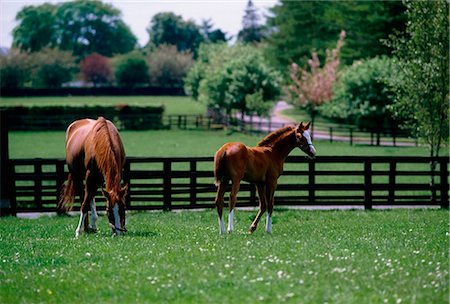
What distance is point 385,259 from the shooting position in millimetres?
9289

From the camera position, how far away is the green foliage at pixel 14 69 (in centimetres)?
9950

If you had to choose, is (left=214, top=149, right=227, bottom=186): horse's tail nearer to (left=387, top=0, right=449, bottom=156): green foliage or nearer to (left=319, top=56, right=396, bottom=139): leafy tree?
(left=387, top=0, right=449, bottom=156): green foliage

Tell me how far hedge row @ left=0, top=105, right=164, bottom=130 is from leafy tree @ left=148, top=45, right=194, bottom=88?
5957cm

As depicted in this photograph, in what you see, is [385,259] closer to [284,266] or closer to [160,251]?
[284,266]

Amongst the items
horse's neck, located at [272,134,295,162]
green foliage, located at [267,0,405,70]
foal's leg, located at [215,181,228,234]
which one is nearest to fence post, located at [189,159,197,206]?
horse's neck, located at [272,134,295,162]

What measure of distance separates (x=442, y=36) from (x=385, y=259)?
47.0ft

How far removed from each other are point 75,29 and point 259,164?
13294 centimetres

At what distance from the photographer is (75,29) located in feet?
460

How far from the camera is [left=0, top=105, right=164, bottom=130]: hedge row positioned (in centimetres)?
5919

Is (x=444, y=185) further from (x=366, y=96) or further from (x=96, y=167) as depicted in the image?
(x=366, y=96)

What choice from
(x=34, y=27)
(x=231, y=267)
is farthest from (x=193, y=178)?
(x=34, y=27)

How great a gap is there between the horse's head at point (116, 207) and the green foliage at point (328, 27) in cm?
5887

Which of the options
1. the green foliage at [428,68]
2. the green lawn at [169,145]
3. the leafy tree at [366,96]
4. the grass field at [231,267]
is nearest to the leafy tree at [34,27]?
the green lawn at [169,145]

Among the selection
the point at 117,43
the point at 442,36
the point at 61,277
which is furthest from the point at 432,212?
the point at 117,43
